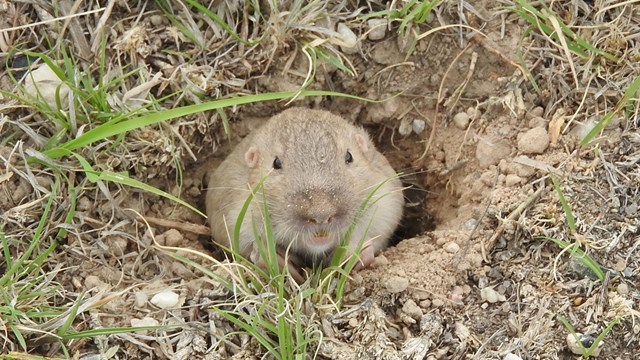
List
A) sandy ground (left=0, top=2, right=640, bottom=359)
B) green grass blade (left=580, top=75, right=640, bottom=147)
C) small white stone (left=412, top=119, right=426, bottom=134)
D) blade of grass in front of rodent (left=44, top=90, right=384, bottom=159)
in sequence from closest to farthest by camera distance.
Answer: sandy ground (left=0, top=2, right=640, bottom=359) < blade of grass in front of rodent (left=44, top=90, right=384, bottom=159) < green grass blade (left=580, top=75, right=640, bottom=147) < small white stone (left=412, top=119, right=426, bottom=134)

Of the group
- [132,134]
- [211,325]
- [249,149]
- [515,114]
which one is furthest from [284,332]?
[515,114]

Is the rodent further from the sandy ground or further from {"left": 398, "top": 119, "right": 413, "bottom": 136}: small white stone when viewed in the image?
{"left": 398, "top": 119, "right": 413, "bottom": 136}: small white stone

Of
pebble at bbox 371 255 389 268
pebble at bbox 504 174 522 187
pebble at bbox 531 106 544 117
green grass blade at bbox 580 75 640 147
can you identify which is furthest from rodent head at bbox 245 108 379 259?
green grass blade at bbox 580 75 640 147

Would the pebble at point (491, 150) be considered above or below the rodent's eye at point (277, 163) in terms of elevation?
below

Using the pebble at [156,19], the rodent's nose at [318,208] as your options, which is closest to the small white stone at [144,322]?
the rodent's nose at [318,208]

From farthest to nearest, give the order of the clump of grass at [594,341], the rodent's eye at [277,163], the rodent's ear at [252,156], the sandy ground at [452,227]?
the rodent's ear at [252,156] < the rodent's eye at [277,163] < the sandy ground at [452,227] < the clump of grass at [594,341]

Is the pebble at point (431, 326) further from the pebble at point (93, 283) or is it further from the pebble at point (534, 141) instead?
the pebble at point (93, 283)
